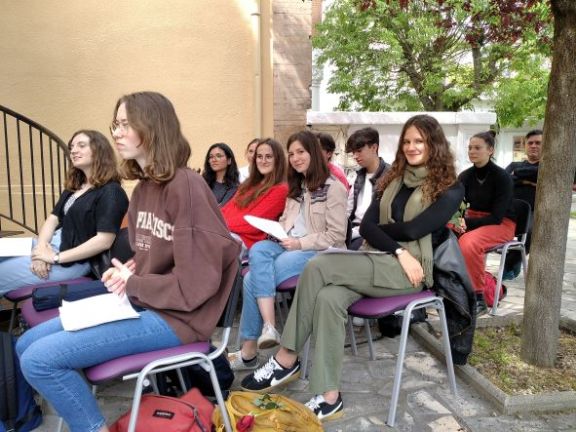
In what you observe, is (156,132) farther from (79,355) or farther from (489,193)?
(489,193)

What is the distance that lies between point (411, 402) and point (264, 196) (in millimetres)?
1867

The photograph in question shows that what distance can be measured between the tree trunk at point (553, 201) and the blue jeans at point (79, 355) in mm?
2215

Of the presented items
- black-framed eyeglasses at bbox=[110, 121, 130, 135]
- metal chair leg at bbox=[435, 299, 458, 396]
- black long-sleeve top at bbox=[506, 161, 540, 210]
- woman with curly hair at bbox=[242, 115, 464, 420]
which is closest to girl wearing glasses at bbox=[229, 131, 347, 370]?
woman with curly hair at bbox=[242, 115, 464, 420]

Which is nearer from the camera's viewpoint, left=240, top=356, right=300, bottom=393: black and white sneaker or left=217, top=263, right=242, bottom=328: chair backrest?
left=217, top=263, right=242, bottom=328: chair backrest

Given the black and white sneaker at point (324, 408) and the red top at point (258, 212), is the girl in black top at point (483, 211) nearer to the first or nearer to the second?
the red top at point (258, 212)

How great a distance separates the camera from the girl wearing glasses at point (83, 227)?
306cm

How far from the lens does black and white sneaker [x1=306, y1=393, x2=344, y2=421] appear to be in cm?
249

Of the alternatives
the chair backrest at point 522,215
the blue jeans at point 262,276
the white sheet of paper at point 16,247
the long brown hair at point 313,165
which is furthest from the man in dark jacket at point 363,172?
the white sheet of paper at point 16,247

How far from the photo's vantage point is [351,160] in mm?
5910

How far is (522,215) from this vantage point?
14.5 feet

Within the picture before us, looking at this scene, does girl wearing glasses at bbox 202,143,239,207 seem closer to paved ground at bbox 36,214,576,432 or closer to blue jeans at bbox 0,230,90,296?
blue jeans at bbox 0,230,90,296

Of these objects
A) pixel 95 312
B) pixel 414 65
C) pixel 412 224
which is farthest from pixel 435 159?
pixel 414 65

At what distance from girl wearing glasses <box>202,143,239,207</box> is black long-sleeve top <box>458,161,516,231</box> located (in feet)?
7.23

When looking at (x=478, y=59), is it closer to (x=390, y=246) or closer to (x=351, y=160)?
(x=351, y=160)
